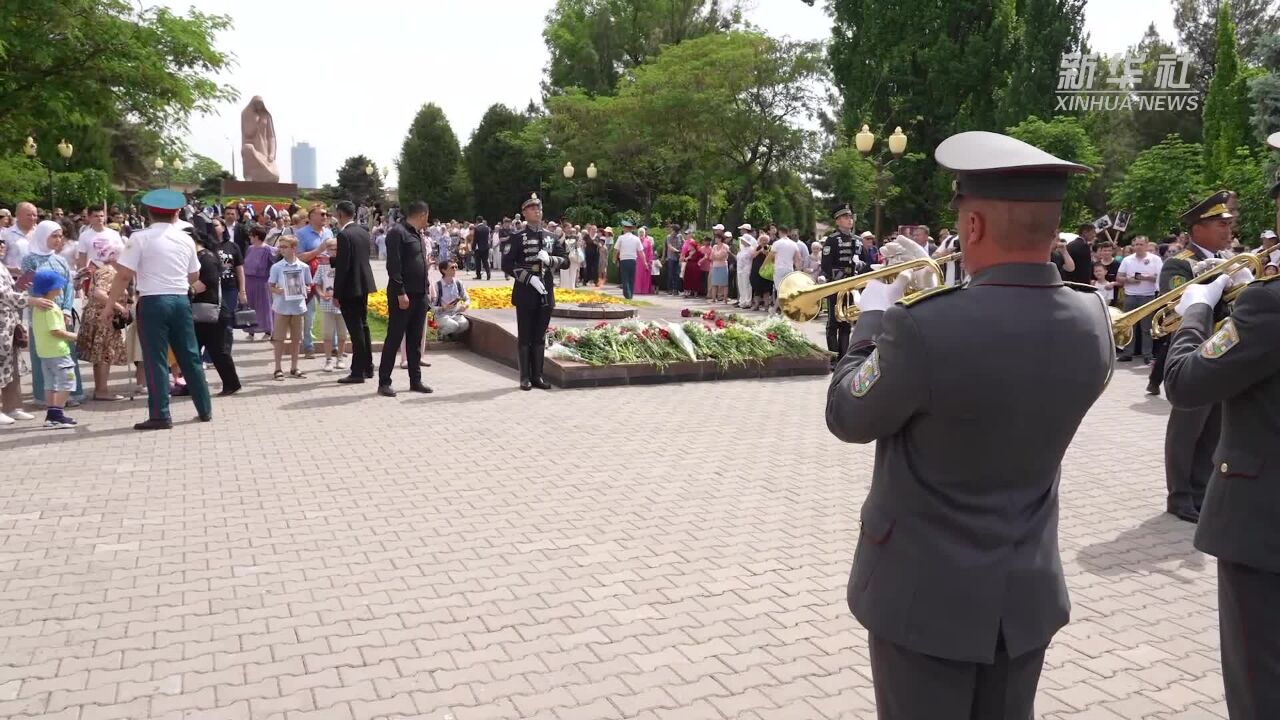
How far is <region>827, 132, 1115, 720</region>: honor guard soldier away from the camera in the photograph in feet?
7.13

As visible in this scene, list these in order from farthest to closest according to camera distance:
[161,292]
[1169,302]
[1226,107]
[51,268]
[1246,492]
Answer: [1226,107]
[51,268]
[161,292]
[1169,302]
[1246,492]

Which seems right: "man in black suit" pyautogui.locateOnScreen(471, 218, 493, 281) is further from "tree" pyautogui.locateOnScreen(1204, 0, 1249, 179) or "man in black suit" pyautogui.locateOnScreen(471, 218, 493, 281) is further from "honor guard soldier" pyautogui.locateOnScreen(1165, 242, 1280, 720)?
"honor guard soldier" pyautogui.locateOnScreen(1165, 242, 1280, 720)

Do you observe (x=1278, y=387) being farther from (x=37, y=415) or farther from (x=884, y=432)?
(x=37, y=415)

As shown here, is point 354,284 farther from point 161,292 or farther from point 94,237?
point 94,237

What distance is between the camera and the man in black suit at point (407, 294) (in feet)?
34.7

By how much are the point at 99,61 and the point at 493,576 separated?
11.6 metres

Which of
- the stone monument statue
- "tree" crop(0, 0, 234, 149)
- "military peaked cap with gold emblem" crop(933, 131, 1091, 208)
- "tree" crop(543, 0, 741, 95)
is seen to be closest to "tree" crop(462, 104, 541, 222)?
"tree" crop(543, 0, 741, 95)

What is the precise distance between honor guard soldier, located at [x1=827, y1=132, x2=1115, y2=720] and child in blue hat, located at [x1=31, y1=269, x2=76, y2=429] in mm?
8439

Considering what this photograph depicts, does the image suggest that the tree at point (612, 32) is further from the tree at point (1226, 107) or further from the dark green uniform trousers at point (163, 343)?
the dark green uniform trousers at point (163, 343)

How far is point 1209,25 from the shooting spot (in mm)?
53969

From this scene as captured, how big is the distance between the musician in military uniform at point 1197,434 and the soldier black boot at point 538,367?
21.2 feet

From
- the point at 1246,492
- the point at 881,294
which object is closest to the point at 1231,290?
the point at 1246,492

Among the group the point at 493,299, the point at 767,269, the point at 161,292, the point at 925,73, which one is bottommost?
the point at 493,299

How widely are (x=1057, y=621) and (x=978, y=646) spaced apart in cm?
27
